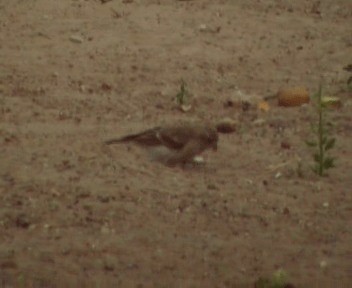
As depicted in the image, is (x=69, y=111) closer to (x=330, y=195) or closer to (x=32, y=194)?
(x=32, y=194)

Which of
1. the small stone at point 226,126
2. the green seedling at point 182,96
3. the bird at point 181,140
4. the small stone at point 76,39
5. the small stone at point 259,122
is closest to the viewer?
the bird at point 181,140

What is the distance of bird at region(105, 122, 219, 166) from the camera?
4.53 meters

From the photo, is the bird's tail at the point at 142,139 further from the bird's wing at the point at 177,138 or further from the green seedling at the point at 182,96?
the green seedling at the point at 182,96

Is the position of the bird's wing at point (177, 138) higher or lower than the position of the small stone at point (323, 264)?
higher

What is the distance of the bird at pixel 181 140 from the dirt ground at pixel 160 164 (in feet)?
0.23

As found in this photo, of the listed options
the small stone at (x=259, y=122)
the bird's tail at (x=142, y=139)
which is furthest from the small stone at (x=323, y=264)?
the small stone at (x=259, y=122)

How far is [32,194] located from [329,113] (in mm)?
2034

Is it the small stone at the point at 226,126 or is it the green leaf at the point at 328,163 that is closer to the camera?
the green leaf at the point at 328,163

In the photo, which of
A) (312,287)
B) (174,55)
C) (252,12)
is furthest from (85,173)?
(252,12)

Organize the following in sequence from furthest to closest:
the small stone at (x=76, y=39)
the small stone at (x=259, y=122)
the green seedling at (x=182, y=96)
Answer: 1. the small stone at (x=76, y=39)
2. the green seedling at (x=182, y=96)
3. the small stone at (x=259, y=122)

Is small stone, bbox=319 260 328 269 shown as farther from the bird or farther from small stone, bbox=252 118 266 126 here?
small stone, bbox=252 118 266 126

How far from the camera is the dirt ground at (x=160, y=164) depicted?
3.52 metres

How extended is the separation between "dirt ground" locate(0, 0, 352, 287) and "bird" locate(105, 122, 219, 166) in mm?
70

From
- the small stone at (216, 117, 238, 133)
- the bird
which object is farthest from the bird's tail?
the small stone at (216, 117, 238, 133)
